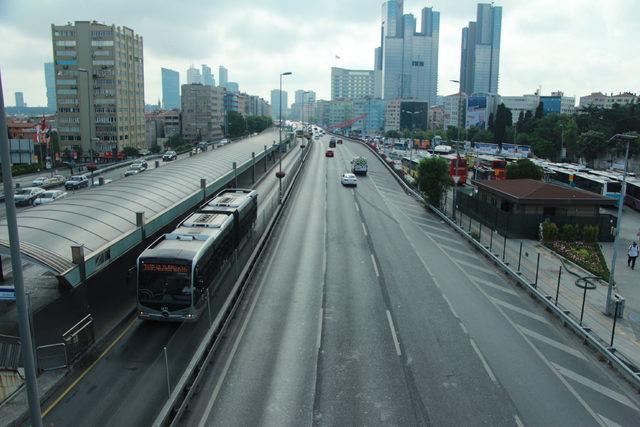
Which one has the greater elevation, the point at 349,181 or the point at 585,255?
the point at 349,181

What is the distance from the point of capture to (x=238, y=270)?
920 inches

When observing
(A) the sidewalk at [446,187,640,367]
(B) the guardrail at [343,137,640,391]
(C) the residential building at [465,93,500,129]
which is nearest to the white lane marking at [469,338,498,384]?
(B) the guardrail at [343,137,640,391]

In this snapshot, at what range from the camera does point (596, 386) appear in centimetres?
1443

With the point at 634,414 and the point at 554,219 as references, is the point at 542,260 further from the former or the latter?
the point at 634,414

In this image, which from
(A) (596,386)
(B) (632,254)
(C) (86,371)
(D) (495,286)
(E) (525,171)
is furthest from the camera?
(E) (525,171)

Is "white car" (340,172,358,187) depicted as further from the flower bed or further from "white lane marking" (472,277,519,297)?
"white lane marking" (472,277,519,297)

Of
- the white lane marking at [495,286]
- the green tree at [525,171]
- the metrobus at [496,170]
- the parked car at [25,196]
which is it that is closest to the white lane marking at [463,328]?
the white lane marking at [495,286]

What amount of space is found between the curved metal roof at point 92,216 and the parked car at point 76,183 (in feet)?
87.6

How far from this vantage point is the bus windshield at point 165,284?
666 inches

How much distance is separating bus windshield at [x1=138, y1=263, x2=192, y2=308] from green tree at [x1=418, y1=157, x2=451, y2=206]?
28.2 meters

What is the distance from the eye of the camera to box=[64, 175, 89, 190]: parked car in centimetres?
5382

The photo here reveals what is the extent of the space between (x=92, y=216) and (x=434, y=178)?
27.8m

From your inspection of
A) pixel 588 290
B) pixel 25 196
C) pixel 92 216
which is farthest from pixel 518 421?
→ pixel 25 196

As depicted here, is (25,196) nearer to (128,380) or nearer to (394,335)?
(128,380)
